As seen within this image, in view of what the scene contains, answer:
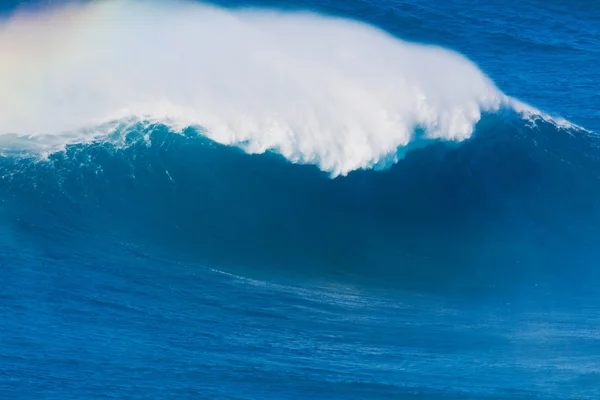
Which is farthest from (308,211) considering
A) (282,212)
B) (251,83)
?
(251,83)

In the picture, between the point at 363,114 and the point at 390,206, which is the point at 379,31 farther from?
the point at 390,206

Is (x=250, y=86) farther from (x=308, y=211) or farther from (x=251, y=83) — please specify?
(x=308, y=211)

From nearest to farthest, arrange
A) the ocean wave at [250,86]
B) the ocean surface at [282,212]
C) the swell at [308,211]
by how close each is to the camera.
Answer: the ocean surface at [282,212], the swell at [308,211], the ocean wave at [250,86]

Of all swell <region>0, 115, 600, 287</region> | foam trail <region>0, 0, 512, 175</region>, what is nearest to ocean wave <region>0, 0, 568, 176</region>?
foam trail <region>0, 0, 512, 175</region>

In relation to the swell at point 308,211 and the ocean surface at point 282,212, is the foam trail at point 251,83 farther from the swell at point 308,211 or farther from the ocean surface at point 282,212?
the swell at point 308,211

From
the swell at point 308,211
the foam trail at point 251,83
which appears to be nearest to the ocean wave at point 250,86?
the foam trail at point 251,83

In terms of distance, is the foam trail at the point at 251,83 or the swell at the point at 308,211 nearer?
the swell at the point at 308,211

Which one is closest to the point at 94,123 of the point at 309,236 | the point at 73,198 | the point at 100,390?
the point at 73,198
